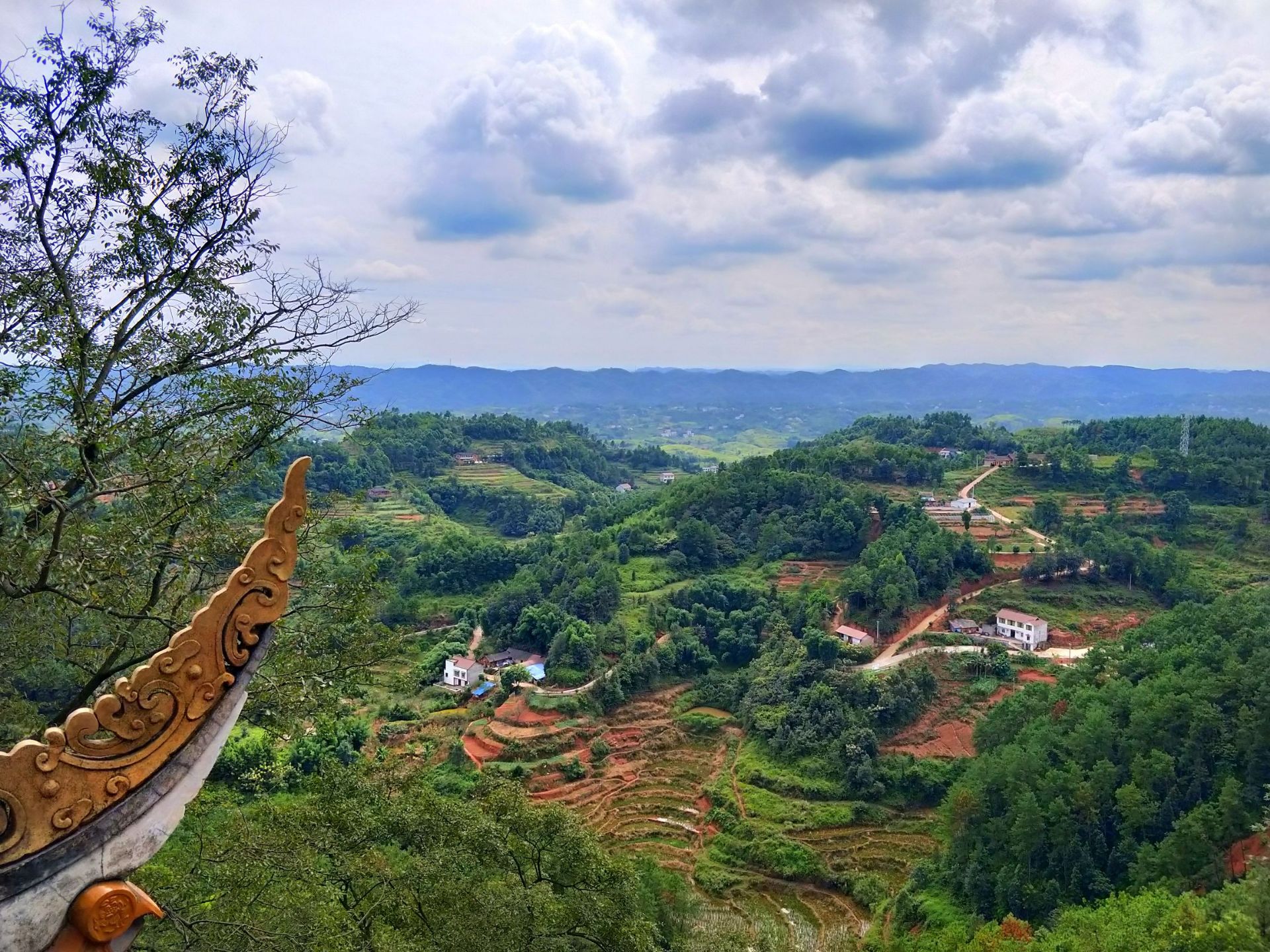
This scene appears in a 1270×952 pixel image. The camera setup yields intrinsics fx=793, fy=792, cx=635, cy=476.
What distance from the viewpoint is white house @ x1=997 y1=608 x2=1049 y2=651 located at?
31.8 meters

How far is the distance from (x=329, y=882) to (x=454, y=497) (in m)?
54.8

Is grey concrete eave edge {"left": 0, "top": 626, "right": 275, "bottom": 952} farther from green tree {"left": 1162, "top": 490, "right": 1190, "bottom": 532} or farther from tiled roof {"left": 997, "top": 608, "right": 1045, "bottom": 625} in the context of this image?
green tree {"left": 1162, "top": 490, "right": 1190, "bottom": 532}

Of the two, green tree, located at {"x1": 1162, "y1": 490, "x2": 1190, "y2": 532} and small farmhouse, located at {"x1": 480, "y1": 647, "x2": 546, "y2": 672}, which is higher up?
green tree, located at {"x1": 1162, "y1": 490, "x2": 1190, "y2": 532}

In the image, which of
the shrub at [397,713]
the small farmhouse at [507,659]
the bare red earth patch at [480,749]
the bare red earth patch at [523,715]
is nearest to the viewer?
the bare red earth patch at [480,749]

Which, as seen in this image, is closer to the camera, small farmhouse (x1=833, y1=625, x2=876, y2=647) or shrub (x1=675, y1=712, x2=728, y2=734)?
shrub (x1=675, y1=712, x2=728, y2=734)

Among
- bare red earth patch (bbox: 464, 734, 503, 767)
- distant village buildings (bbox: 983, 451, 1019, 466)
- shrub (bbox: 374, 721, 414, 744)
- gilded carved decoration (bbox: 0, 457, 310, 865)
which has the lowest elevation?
shrub (bbox: 374, 721, 414, 744)

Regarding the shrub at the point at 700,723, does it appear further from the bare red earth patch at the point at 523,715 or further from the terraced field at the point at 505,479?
the terraced field at the point at 505,479

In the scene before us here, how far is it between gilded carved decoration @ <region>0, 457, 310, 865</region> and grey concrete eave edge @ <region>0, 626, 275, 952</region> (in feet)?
0.12

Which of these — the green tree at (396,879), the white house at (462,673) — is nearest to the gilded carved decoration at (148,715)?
the green tree at (396,879)

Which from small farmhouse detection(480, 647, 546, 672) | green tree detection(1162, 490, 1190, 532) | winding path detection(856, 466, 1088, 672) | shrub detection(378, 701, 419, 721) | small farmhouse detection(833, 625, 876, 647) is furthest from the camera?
green tree detection(1162, 490, 1190, 532)

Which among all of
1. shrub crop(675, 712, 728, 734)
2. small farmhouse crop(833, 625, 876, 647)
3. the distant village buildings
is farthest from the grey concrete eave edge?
the distant village buildings

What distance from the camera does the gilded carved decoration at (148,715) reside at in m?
2.70

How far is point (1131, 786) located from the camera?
61.6ft

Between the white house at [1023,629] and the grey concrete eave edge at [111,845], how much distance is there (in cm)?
3376
